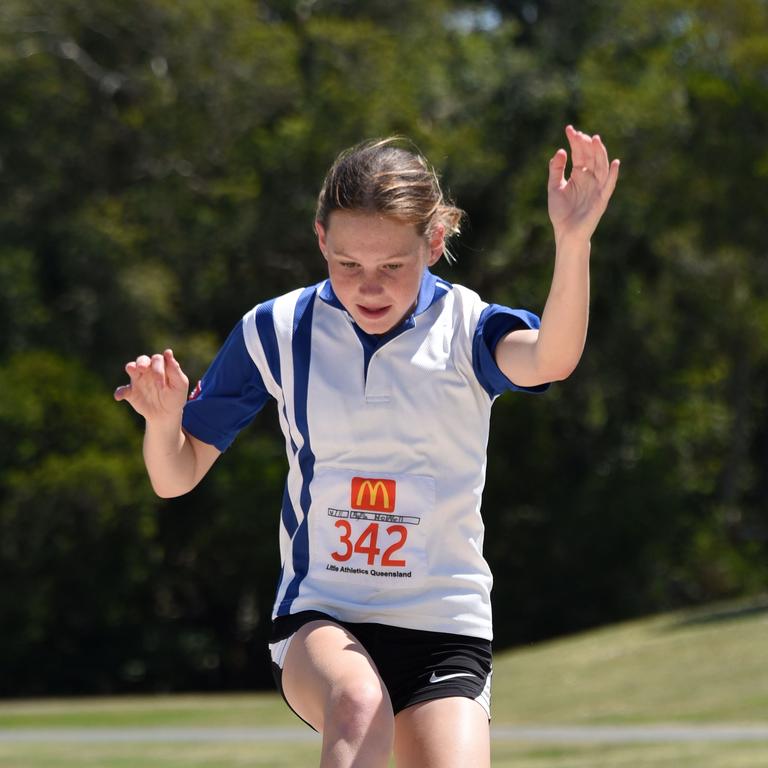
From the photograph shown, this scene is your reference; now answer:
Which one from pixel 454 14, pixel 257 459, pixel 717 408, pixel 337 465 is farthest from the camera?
pixel 454 14

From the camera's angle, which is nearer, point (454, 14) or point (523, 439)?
point (523, 439)

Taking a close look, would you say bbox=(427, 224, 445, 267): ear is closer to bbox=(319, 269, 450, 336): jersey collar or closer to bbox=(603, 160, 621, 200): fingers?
bbox=(319, 269, 450, 336): jersey collar

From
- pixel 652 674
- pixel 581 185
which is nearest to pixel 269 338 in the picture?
pixel 581 185

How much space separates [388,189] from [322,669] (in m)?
1.06

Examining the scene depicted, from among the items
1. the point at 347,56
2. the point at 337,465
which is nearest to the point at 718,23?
the point at 347,56

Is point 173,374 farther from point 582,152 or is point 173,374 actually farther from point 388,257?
point 582,152

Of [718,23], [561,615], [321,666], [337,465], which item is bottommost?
[321,666]

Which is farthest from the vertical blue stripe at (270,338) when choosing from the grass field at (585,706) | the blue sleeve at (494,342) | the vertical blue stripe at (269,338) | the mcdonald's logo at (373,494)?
the grass field at (585,706)

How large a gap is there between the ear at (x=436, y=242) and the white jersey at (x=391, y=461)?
0.06m

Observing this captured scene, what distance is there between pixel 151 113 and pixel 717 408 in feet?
37.5

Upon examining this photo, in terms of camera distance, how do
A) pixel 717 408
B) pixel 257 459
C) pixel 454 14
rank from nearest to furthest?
pixel 257 459 < pixel 717 408 < pixel 454 14

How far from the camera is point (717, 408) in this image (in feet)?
98.6

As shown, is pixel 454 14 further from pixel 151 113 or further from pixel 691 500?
pixel 691 500

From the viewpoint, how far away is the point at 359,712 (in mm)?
3355
